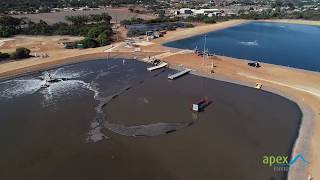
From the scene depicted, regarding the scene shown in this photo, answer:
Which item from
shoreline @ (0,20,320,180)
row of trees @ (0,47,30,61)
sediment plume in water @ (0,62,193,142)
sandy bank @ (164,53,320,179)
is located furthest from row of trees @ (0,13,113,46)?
sandy bank @ (164,53,320,179)

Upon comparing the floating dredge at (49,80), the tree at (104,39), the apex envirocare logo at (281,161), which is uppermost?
the tree at (104,39)

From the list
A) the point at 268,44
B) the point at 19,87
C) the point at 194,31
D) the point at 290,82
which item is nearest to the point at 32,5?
the point at 194,31

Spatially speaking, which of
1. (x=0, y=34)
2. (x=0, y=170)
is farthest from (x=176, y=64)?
(x=0, y=34)

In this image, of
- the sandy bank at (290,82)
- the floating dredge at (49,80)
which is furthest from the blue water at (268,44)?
the floating dredge at (49,80)

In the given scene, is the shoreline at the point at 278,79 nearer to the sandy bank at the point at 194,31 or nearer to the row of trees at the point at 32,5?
the sandy bank at the point at 194,31

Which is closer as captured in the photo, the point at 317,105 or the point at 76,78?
the point at 317,105

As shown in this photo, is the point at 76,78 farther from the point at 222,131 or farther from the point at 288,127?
the point at 288,127
